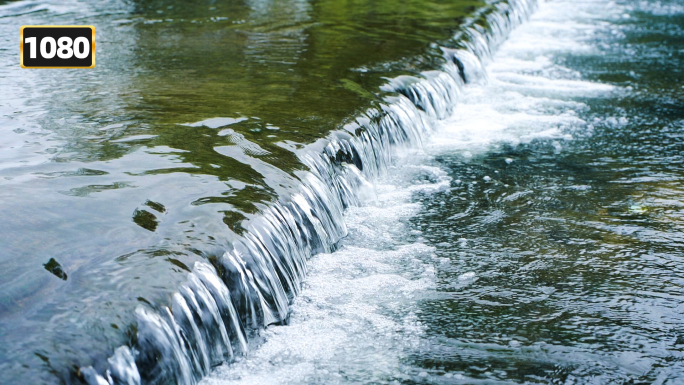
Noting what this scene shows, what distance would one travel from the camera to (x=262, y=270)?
3719 mm

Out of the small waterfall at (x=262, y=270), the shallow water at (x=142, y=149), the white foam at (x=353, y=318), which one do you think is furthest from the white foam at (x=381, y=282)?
the shallow water at (x=142, y=149)

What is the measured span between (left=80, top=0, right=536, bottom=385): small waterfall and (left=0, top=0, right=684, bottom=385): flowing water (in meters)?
0.01

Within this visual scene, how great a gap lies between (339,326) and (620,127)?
4.70 m

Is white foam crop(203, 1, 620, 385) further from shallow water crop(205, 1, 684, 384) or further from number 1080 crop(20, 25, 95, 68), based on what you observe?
number 1080 crop(20, 25, 95, 68)

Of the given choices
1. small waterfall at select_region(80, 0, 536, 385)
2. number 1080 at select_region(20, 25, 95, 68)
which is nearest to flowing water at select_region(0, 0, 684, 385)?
small waterfall at select_region(80, 0, 536, 385)

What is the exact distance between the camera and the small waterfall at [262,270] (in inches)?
115

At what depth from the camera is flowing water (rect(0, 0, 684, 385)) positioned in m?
3.17

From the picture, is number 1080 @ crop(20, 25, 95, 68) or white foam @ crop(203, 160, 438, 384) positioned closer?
white foam @ crop(203, 160, 438, 384)

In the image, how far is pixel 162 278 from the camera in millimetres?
3170

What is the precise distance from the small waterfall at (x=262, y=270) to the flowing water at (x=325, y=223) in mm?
14

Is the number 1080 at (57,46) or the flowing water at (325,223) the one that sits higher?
the number 1080 at (57,46)

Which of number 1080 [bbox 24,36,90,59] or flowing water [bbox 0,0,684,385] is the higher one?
number 1080 [bbox 24,36,90,59]

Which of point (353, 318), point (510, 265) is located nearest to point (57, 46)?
point (353, 318)

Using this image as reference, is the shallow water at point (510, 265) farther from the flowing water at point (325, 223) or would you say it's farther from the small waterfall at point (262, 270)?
the small waterfall at point (262, 270)
